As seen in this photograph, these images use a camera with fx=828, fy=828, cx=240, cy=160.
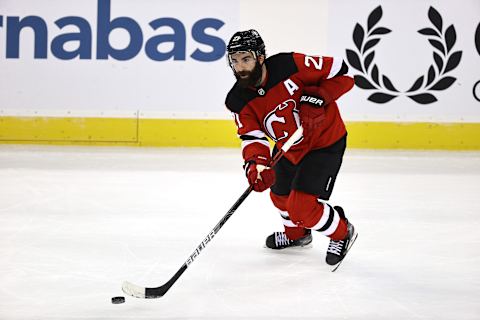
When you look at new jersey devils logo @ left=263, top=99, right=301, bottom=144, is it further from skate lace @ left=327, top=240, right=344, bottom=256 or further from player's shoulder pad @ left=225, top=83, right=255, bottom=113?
skate lace @ left=327, top=240, right=344, bottom=256

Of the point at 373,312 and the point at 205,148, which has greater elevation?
the point at 373,312

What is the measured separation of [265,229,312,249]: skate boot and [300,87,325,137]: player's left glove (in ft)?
1.75

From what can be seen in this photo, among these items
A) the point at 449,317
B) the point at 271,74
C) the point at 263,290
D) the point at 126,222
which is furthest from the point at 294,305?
the point at 126,222

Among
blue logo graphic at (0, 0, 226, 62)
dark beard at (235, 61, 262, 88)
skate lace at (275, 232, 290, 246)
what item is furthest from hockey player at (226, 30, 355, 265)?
blue logo graphic at (0, 0, 226, 62)

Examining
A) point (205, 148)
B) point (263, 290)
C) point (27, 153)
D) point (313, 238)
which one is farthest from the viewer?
point (205, 148)

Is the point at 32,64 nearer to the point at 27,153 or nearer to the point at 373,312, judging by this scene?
the point at 27,153

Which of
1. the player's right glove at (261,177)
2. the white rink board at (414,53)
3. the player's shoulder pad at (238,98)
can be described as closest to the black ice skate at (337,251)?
→ the player's right glove at (261,177)

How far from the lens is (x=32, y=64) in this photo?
6.66 metres

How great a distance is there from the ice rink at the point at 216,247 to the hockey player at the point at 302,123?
7.0 inches

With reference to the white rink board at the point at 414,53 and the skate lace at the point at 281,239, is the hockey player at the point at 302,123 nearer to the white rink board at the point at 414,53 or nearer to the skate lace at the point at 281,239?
the skate lace at the point at 281,239

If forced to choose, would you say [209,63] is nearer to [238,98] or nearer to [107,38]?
[107,38]

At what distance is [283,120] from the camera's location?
289 cm

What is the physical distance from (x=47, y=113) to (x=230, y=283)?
434 centimetres

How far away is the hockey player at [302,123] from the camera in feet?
9.23
